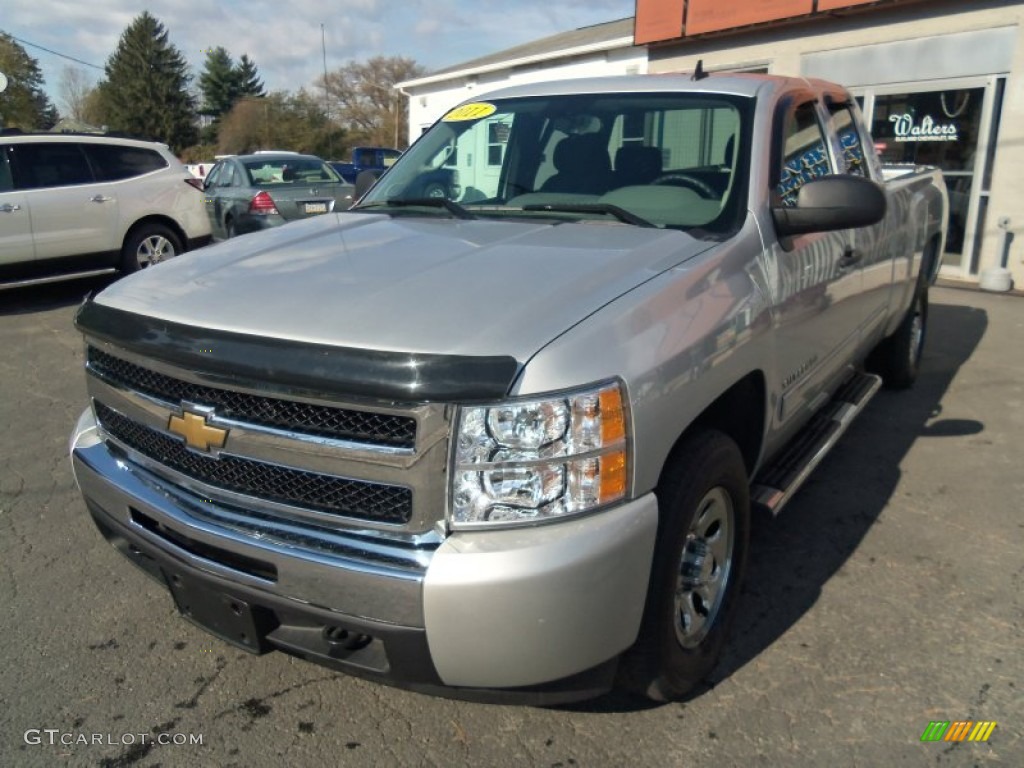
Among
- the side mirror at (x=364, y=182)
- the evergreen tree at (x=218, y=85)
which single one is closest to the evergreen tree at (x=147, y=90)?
the evergreen tree at (x=218, y=85)

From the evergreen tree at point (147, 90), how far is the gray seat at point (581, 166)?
2822 inches

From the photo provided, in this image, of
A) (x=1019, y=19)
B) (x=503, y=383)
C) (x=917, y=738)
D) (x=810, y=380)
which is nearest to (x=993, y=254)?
(x=1019, y=19)

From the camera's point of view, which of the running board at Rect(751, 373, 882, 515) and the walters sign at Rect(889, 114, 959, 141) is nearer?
the running board at Rect(751, 373, 882, 515)

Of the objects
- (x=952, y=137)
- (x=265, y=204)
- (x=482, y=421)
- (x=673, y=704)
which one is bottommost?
(x=673, y=704)

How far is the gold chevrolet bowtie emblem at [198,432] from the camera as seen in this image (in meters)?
2.10

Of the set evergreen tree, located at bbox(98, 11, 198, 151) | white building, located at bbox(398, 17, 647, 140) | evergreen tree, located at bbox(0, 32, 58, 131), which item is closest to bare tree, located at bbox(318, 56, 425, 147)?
evergreen tree, located at bbox(98, 11, 198, 151)

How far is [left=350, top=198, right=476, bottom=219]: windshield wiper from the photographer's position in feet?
10.4

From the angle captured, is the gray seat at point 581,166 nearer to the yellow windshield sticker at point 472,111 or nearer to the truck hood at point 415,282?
the truck hood at point 415,282

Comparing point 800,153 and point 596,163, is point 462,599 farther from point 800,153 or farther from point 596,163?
point 800,153

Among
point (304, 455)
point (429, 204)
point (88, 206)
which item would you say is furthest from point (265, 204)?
point (304, 455)

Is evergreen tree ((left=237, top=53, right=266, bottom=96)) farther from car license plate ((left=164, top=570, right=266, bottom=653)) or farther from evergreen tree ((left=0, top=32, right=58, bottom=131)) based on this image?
car license plate ((left=164, top=570, right=266, bottom=653))

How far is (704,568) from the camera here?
2.52 metres

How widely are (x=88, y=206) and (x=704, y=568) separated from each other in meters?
8.63

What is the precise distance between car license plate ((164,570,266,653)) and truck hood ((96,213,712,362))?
706 mm
